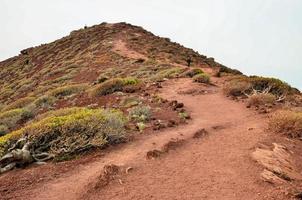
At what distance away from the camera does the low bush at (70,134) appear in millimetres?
10758

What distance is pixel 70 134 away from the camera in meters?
11.0

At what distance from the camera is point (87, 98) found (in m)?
19.1

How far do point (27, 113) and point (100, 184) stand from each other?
997cm

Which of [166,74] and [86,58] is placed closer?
[166,74]

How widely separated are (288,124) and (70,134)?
18.0ft

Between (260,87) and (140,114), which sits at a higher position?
(260,87)

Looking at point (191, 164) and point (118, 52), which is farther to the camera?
point (118, 52)

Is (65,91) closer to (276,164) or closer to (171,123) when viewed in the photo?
(171,123)

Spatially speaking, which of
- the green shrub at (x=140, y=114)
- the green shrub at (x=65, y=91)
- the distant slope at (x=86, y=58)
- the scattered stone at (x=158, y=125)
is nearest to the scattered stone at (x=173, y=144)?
the scattered stone at (x=158, y=125)

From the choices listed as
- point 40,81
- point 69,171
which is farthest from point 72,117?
point 40,81

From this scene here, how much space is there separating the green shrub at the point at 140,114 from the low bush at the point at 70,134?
6.41 ft

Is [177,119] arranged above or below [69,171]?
above

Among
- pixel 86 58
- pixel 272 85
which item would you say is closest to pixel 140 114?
pixel 272 85

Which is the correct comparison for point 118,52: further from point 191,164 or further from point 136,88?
point 191,164
